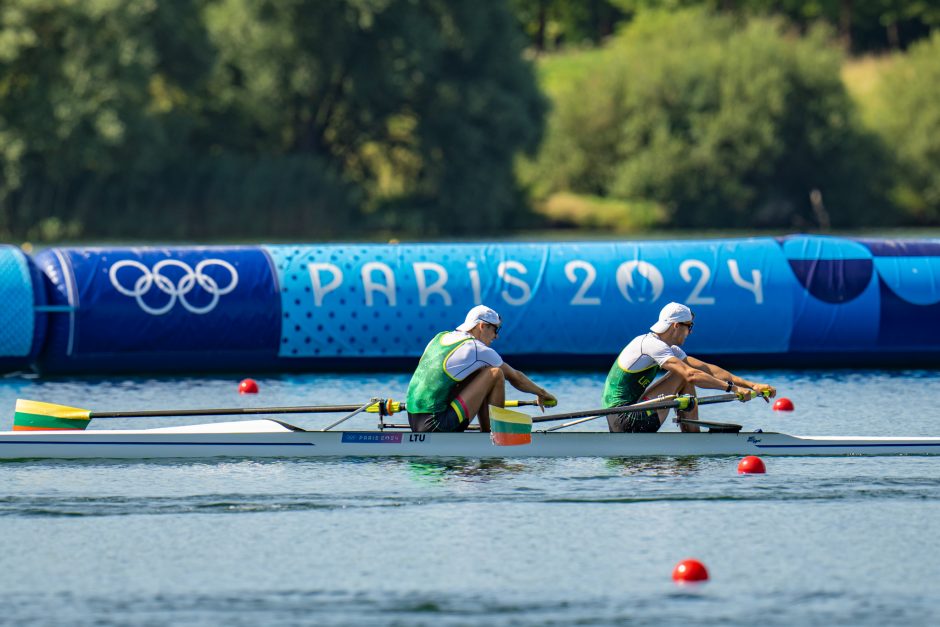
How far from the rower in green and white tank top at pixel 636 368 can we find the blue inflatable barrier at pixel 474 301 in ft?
22.3

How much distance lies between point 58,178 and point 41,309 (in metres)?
34.8

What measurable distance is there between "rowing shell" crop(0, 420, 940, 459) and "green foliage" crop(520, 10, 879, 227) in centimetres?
5562

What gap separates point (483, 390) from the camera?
608 inches

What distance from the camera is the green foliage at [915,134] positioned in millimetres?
71500

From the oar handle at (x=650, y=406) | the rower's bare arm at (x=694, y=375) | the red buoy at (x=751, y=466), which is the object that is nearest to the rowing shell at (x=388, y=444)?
the oar handle at (x=650, y=406)

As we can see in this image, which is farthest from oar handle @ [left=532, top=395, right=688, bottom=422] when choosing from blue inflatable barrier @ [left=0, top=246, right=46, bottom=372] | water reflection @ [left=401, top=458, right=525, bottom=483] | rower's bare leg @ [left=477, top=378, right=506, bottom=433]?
blue inflatable barrier @ [left=0, top=246, right=46, bottom=372]

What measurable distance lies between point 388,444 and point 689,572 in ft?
16.7

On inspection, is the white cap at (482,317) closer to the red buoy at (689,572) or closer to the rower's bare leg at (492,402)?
the rower's bare leg at (492,402)

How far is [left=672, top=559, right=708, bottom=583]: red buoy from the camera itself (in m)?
10.8

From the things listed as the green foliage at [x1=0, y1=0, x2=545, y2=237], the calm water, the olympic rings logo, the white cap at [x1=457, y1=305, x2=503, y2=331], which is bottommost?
the calm water

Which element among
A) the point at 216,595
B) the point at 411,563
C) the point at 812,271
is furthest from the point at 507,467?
the point at 812,271

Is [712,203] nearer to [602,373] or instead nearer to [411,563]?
[602,373]

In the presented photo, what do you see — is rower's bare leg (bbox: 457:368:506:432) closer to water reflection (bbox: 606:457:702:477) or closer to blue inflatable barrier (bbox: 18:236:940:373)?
water reflection (bbox: 606:457:702:477)

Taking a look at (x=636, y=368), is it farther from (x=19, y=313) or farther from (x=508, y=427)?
(x=19, y=313)
